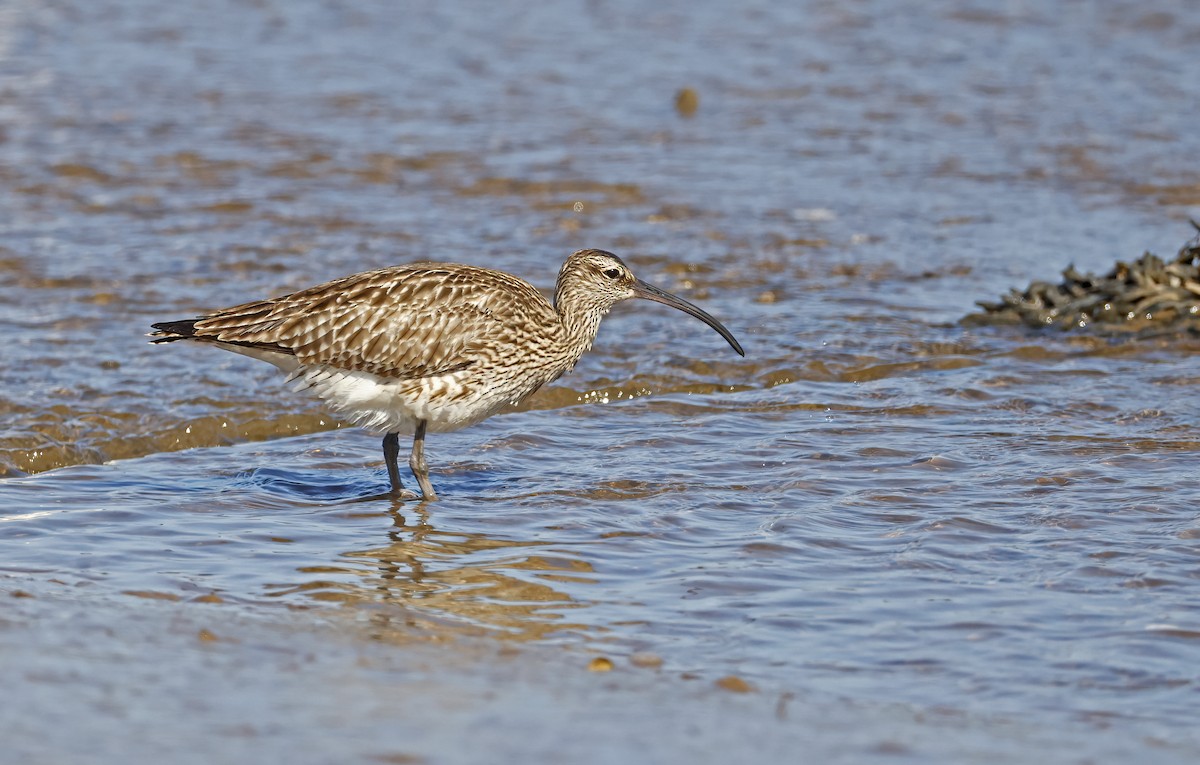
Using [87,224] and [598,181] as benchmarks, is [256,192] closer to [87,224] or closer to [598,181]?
[87,224]

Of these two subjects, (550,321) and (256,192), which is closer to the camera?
(550,321)

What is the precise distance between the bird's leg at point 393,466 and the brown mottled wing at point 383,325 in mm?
348

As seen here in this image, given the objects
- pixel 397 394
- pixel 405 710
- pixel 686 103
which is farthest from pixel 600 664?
pixel 686 103

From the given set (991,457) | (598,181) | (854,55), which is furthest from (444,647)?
(854,55)

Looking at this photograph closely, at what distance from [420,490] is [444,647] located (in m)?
2.47

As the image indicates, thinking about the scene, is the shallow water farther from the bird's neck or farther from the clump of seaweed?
the bird's neck

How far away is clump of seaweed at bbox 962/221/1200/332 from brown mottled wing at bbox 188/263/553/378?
13.5 feet

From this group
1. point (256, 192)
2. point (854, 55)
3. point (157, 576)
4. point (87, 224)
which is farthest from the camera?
point (854, 55)

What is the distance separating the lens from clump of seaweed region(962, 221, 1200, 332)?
11.0m

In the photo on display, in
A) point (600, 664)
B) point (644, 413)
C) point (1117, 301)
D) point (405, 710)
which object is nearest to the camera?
point (405, 710)

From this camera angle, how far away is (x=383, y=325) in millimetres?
8180

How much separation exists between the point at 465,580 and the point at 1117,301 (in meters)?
5.94

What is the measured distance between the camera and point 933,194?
1466cm

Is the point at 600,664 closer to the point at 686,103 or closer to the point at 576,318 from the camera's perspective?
the point at 576,318
